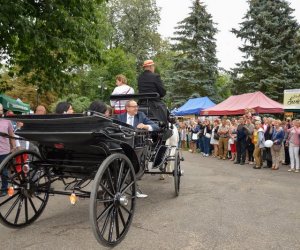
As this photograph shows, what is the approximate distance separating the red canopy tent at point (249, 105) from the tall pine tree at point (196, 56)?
15.3m

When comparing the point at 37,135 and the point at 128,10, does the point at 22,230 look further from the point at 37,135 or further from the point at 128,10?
the point at 128,10

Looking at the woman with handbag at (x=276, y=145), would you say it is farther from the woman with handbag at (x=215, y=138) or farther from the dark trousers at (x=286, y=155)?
the woman with handbag at (x=215, y=138)

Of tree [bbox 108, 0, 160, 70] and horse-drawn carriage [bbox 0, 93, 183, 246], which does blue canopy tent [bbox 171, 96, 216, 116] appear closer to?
horse-drawn carriage [bbox 0, 93, 183, 246]

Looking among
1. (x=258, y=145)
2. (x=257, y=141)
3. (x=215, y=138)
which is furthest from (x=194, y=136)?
(x=258, y=145)

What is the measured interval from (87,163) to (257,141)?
389 inches

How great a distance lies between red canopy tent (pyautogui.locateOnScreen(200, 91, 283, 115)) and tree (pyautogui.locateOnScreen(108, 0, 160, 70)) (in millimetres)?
29823

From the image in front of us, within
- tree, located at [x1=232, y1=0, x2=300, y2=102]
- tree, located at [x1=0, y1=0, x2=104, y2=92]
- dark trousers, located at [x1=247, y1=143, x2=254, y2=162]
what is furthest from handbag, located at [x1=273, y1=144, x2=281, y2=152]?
tree, located at [x1=232, y1=0, x2=300, y2=102]

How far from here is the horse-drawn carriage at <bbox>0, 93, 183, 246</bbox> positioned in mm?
4242

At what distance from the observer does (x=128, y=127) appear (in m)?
4.97

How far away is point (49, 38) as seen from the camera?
10.4 metres

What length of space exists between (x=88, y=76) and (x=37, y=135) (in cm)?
4605

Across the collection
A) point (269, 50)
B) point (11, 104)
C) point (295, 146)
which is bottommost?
point (295, 146)

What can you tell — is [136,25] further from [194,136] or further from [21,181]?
[21,181]

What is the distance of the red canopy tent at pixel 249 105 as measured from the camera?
1958 cm
